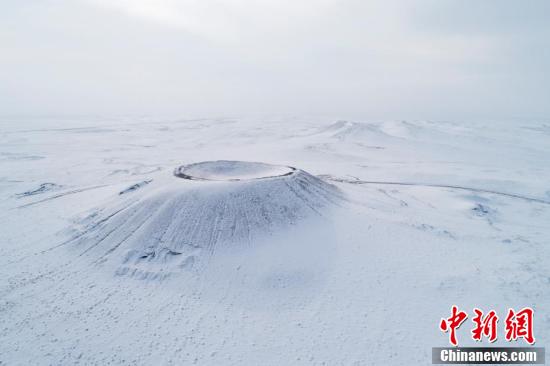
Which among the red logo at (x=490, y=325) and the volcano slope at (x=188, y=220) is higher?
the volcano slope at (x=188, y=220)

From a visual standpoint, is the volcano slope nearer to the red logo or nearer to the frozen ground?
the frozen ground

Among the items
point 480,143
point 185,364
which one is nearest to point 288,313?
point 185,364

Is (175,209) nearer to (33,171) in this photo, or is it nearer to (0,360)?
(0,360)

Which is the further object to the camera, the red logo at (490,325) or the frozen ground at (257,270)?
the red logo at (490,325)

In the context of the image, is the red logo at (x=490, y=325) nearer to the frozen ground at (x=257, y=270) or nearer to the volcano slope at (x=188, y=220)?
the frozen ground at (x=257, y=270)

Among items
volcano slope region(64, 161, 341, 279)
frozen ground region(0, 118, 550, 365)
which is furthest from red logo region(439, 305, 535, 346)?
volcano slope region(64, 161, 341, 279)

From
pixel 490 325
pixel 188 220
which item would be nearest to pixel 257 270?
pixel 188 220

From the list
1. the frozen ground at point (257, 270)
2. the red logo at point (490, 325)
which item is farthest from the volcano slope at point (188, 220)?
the red logo at point (490, 325)
